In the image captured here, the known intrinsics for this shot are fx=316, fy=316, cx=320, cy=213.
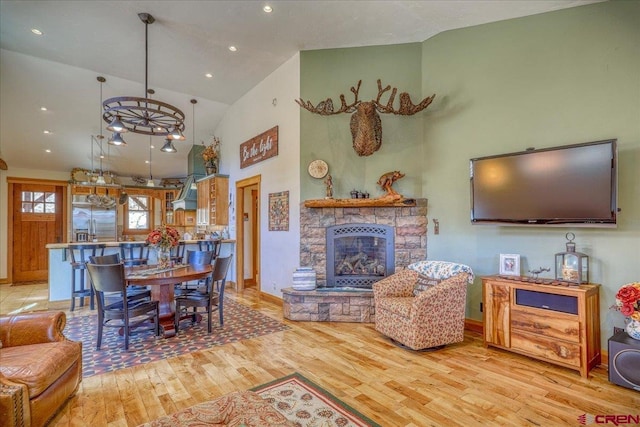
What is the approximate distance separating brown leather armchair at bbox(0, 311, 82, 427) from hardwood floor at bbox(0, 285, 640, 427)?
0.24 m

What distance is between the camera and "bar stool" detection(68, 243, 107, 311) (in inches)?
197

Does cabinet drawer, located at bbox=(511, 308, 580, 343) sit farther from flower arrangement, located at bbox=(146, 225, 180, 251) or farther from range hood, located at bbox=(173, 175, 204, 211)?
range hood, located at bbox=(173, 175, 204, 211)

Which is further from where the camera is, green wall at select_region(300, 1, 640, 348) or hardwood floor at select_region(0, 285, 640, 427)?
green wall at select_region(300, 1, 640, 348)

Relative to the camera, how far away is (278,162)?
5367 mm

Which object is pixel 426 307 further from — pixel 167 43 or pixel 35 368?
pixel 167 43

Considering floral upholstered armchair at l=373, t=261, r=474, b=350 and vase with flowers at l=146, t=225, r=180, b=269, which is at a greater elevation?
vase with flowers at l=146, t=225, r=180, b=269

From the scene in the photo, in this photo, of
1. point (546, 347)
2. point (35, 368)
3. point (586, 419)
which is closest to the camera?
point (35, 368)

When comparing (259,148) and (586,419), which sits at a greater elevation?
(259,148)

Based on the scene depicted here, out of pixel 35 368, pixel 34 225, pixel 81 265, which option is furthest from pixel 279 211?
pixel 34 225

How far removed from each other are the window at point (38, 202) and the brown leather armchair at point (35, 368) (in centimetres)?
766

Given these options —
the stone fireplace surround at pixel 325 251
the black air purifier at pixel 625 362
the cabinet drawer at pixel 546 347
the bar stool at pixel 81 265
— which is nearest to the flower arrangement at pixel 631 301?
the black air purifier at pixel 625 362

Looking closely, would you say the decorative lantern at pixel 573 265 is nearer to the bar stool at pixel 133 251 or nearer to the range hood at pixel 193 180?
the bar stool at pixel 133 251

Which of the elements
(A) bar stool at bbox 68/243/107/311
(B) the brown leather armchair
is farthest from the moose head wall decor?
(A) bar stool at bbox 68/243/107/311

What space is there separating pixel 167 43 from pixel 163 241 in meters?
2.86
